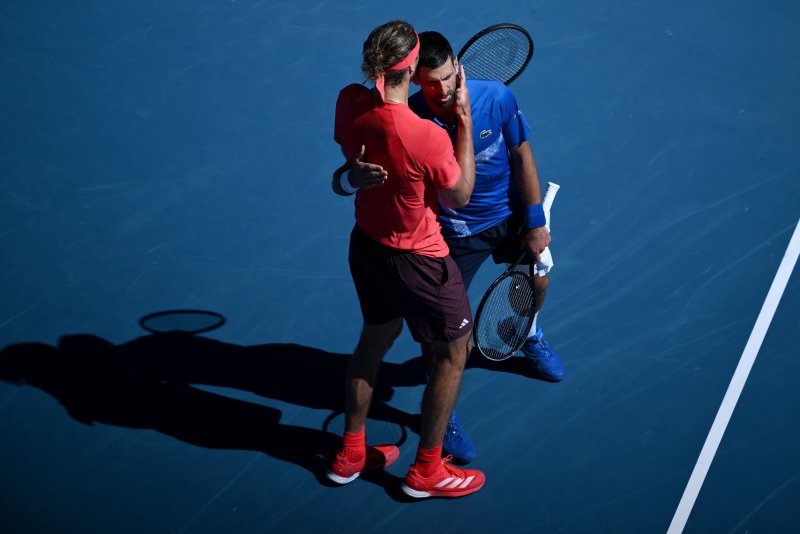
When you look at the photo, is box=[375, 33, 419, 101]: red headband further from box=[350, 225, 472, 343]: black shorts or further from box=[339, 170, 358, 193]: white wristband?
box=[350, 225, 472, 343]: black shorts

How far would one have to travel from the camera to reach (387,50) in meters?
3.54

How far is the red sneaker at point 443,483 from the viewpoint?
4.46 meters

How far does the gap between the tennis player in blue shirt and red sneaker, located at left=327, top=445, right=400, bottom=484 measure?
33cm

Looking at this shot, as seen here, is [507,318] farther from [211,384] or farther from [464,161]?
[211,384]

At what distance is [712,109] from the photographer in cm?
668

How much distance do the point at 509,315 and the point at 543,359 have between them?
52 centimetres

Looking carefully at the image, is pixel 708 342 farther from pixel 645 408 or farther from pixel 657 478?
pixel 657 478

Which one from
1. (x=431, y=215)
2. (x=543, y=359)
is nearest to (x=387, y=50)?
(x=431, y=215)

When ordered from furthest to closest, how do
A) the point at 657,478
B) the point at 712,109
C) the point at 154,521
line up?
the point at 712,109 → the point at 657,478 → the point at 154,521

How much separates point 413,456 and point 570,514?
857mm

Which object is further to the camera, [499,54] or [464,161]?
[499,54]

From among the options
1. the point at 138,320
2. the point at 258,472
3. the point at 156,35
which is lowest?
the point at 258,472

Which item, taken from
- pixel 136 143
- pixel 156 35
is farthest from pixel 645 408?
pixel 156 35

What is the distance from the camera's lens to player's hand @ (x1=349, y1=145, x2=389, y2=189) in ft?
11.9
